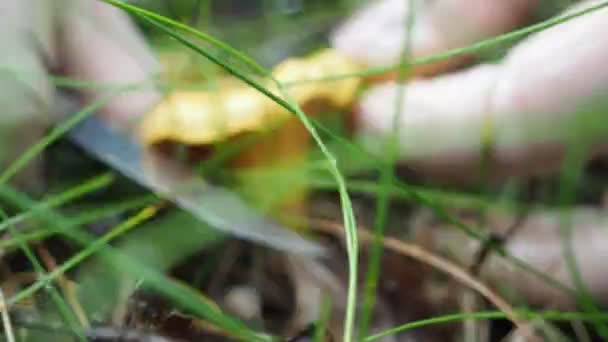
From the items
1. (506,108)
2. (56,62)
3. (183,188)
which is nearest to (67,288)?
(183,188)

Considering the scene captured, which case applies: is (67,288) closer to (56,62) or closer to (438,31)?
(56,62)

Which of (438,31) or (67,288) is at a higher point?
(438,31)

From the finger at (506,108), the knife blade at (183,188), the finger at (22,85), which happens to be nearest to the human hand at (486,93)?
the finger at (506,108)

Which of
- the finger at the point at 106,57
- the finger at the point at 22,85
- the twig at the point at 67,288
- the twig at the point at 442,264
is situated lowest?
the twig at the point at 67,288

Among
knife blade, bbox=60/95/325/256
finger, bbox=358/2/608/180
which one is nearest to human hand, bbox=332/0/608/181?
finger, bbox=358/2/608/180

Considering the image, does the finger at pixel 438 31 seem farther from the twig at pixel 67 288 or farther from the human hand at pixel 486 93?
the twig at pixel 67 288

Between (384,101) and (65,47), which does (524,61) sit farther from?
(65,47)
